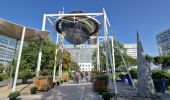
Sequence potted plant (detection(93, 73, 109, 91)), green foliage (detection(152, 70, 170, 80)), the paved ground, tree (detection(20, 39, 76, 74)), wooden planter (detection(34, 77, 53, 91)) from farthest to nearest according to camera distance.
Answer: tree (detection(20, 39, 76, 74))
green foliage (detection(152, 70, 170, 80))
wooden planter (detection(34, 77, 53, 91))
potted plant (detection(93, 73, 109, 91))
the paved ground

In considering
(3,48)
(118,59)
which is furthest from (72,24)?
(3,48)

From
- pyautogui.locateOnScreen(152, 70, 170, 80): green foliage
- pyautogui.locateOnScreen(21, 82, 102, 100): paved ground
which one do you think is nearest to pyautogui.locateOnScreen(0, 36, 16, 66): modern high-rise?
pyautogui.locateOnScreen(21, 82, 102, 100): paved ground

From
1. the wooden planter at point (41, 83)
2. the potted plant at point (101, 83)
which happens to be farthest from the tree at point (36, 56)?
the potted plant at point (101, 83)

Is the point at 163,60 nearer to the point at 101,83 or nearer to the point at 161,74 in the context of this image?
the point at 161,74

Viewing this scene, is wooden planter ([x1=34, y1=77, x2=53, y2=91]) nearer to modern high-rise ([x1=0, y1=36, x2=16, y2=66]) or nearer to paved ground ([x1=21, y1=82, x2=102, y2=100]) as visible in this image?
paved ground ([x1=21, y1=82, x2=102, y2=100])

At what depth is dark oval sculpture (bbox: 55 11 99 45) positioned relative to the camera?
18484 mm

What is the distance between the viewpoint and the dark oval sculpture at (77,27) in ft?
60.6

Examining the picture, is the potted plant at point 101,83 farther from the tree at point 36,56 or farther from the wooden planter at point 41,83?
the tree at point 36,56

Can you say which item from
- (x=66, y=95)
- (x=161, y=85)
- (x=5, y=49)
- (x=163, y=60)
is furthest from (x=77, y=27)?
(x=5, y=49)

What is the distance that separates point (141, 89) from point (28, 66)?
→ 876 inches

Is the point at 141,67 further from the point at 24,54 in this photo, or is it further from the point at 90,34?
the point at 24,54

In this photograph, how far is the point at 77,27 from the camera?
2108cm

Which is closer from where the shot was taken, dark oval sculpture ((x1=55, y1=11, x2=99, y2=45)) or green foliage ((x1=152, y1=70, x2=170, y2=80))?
green foliage ((x1=152, y1=70, x2=170, y2=80))

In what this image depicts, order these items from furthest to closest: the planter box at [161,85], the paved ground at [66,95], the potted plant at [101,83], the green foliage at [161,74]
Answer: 1. the green foliage at [161,74]
2. the planter box at [161,85]
3. the potted plant at [101,83]
4. the paved ground at [66,95]
